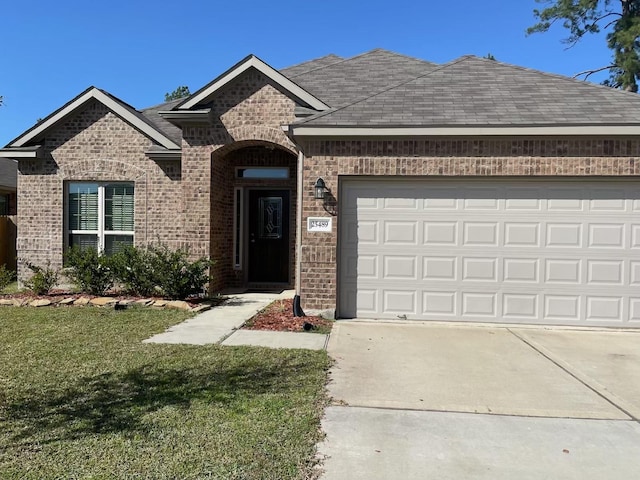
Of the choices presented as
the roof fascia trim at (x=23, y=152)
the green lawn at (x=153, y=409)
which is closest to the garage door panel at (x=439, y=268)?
the green lawn at (x=153, y=409)

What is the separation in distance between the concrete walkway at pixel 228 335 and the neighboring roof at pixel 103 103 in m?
4.69

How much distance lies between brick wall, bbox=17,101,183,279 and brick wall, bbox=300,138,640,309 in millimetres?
4117

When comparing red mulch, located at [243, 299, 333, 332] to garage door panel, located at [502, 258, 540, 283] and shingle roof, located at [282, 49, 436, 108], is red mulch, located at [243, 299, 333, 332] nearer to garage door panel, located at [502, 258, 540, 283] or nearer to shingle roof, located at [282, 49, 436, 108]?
garage door panel, located at [502, 258, 540, 283]

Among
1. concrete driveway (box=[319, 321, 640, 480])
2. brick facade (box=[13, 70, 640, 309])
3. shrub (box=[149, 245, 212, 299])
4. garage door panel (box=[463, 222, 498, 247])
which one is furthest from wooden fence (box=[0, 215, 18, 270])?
garage door panel (box=[463, 222, 498, 247])

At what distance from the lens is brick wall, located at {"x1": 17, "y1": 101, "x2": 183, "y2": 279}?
1099cm

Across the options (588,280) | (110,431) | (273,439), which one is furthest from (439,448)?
(588,280)

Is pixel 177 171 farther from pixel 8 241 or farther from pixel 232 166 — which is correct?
pixel 8 241

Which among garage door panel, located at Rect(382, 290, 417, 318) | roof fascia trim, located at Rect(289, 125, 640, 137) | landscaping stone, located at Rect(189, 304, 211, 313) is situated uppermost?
roof fascia trim, located at Rect(289, 125, 640, 137)

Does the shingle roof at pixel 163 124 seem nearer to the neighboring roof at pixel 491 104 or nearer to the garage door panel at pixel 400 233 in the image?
the neighboring roof at pixel 491 104

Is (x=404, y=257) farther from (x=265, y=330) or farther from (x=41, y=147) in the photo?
(x=41, y=147)

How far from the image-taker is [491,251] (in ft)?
26.8

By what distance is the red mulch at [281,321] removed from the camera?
7.48m

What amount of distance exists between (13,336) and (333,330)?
4.69 m

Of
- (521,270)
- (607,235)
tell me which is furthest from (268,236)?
(607,235)
